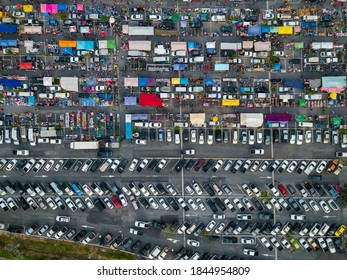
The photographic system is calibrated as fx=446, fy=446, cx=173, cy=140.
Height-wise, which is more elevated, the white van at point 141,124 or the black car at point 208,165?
the white van at point 141,124

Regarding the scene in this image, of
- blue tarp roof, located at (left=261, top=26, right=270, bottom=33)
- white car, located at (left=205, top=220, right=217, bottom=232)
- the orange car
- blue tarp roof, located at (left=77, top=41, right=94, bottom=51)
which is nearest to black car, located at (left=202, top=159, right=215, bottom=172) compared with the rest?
white car, located at (left=205, top=220, right=217, bottom=232)

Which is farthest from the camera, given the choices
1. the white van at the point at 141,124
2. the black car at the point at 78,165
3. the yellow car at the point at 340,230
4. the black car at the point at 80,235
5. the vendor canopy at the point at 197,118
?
the black car at the point at 78,165

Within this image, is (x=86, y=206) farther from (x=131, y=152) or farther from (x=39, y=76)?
(x=39, y=76)

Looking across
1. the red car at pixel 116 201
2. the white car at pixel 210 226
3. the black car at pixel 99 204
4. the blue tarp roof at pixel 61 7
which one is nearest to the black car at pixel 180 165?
the white car at pixel 210 226

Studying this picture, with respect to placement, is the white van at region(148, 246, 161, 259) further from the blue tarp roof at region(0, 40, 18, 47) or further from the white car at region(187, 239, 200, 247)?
the blue tarp roof at region(0, 40, 18, 47)

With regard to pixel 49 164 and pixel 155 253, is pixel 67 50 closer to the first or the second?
pixel 49 164

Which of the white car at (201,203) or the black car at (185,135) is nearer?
the white car at (201,203)

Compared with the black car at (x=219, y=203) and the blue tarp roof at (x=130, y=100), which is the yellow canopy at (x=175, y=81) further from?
the black car at (x=219, y=203)
